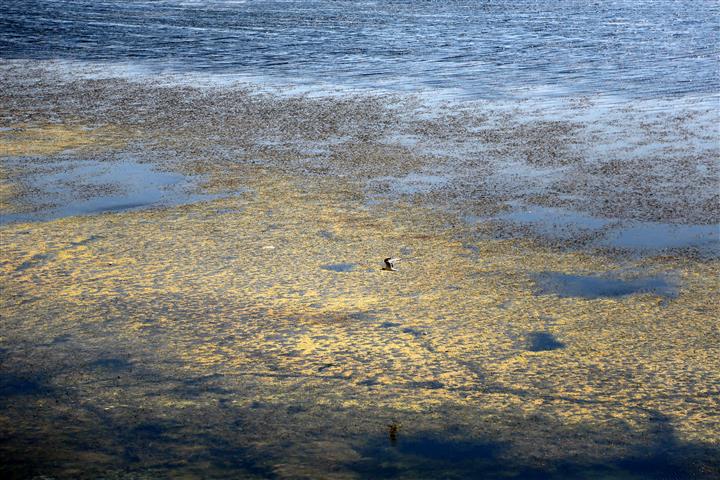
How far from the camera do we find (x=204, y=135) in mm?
6285

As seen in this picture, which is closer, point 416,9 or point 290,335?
point 290,335

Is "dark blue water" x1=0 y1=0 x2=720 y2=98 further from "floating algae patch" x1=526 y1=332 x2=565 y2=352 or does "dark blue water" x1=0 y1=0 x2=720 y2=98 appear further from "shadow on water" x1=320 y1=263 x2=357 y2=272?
"floating algae patch" x1=526 y1=332 x2=565 y2=352

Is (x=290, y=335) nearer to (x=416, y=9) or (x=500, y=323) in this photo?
(x=500, y=323)

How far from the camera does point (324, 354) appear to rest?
2.96 metres

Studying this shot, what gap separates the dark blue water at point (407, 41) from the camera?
349 inches

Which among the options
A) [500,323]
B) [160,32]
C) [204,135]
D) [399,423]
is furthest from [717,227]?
[160,32]

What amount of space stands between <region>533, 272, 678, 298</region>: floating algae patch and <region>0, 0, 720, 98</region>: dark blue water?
14.6ft

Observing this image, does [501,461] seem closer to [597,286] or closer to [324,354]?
[324,354]

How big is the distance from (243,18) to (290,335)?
13.3m

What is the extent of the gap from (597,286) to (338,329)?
1056 mm

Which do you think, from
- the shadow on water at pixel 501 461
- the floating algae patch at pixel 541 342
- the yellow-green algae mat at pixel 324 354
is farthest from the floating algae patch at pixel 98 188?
the shadow on water at pixel 501 461

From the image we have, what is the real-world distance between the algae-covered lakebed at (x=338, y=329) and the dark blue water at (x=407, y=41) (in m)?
3.68

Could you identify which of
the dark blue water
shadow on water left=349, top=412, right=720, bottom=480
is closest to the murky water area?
shadow on water left=349, top=412, right=720, bottom=480

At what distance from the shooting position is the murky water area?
2.47m
